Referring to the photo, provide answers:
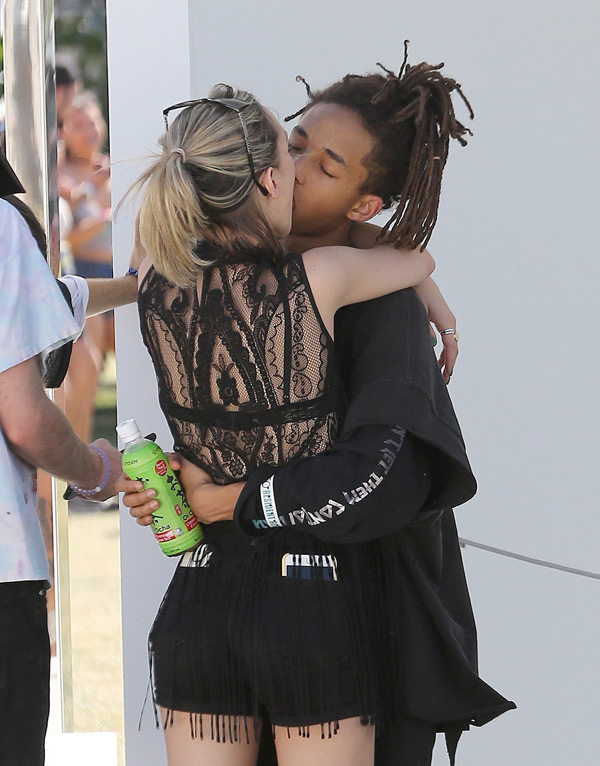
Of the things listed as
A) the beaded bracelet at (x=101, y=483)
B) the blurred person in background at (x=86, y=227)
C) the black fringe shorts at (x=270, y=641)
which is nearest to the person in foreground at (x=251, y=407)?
the black fringe shorts at (x=270, y=641)

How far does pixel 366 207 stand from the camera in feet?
5.45

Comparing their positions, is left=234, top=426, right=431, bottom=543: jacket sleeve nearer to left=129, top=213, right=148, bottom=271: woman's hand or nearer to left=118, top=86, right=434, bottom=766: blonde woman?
left=118, top=86, right=434, bottom=766: blonde woman

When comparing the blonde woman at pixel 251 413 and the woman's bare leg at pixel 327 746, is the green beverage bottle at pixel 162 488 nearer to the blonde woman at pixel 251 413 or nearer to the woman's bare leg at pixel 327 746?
the blonde woman at pixel 251 413

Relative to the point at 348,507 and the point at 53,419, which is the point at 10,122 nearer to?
the point at 53,419

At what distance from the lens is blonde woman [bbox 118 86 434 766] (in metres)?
1.40

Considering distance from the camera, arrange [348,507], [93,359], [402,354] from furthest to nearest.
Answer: [93,359] < [402,354] < [348,507]

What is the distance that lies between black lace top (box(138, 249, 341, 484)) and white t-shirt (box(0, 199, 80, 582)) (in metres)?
0.17

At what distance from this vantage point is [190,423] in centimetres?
152

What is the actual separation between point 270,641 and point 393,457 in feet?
1.06

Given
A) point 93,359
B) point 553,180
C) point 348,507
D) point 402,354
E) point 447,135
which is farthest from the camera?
point 93,359

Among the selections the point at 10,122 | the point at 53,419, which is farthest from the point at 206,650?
the point at 10,122

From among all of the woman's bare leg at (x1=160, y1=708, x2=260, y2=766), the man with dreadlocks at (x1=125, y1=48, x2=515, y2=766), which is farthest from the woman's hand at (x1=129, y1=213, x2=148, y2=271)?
the woman's bare leg at (x1=160, y1=708, x2=260, y2=766)

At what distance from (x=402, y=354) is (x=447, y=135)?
1.31 ft

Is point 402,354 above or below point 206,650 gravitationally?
above
